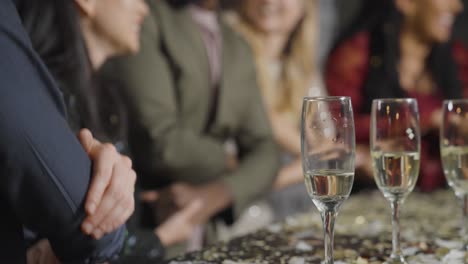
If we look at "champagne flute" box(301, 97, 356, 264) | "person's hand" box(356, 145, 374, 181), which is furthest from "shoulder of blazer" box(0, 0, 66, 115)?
"person's hand" box(356, 145, 374, 181)

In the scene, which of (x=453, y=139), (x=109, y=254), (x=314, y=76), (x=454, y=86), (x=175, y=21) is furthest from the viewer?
(x=454, y=86)

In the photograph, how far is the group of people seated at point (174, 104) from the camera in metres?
0.95

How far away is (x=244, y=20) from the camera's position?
7.22 feet

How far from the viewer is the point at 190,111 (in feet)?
6.11

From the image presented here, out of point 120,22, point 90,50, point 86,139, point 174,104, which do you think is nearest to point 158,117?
point 174,104

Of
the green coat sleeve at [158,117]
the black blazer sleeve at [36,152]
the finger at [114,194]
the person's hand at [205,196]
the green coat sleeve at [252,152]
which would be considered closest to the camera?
the black blazer sleeve at [36,152]

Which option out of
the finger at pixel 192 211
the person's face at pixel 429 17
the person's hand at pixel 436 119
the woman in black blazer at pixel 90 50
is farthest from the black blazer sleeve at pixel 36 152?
the person's face at pixel 429 17

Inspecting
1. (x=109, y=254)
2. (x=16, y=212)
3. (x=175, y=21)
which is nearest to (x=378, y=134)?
(x=109, y=254)

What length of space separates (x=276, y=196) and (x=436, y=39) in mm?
1152

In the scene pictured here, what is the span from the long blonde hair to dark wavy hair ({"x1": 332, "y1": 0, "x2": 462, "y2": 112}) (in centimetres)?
36

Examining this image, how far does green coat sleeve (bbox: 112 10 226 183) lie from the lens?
1.65 meters

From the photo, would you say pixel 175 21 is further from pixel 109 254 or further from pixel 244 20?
pixel 109 254

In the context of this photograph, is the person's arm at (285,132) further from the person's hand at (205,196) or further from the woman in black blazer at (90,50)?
the woman in black blazer at (90,50)

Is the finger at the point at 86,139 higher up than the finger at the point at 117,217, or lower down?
higher up
